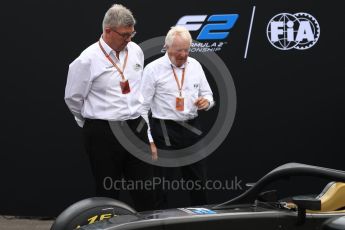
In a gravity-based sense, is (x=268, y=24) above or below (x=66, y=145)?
above

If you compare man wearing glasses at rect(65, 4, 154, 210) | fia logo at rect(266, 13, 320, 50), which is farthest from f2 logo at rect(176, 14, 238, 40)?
man wearing glasses at rect(65, 4, 154, 210)

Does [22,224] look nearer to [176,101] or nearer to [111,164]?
[176,101]

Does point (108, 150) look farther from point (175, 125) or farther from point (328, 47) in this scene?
point (328, 47)

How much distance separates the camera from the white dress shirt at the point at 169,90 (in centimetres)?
554

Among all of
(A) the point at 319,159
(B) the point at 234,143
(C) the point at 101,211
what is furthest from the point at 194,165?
(C) the point at 101,211

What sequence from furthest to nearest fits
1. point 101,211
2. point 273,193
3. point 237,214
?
point 101,211, point 273,193, point 237,214

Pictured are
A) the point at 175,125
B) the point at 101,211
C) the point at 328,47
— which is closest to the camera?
the point at 101,211

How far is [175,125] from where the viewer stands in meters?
5.52

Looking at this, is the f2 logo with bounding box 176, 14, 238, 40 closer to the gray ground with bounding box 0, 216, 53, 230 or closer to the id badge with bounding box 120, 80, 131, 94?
the id badge with bounding box 120, 80, 131, 94

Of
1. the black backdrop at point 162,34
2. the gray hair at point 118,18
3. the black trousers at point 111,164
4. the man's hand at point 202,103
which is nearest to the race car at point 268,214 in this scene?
the black trousers at point 111,164

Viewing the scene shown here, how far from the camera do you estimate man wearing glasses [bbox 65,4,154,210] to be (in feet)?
14.7

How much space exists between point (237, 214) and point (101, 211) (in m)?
0.92

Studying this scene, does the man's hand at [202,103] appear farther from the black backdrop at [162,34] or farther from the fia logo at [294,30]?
the fia logo at [294,30]

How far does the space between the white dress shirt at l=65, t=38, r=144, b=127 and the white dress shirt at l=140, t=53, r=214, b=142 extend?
950mm
